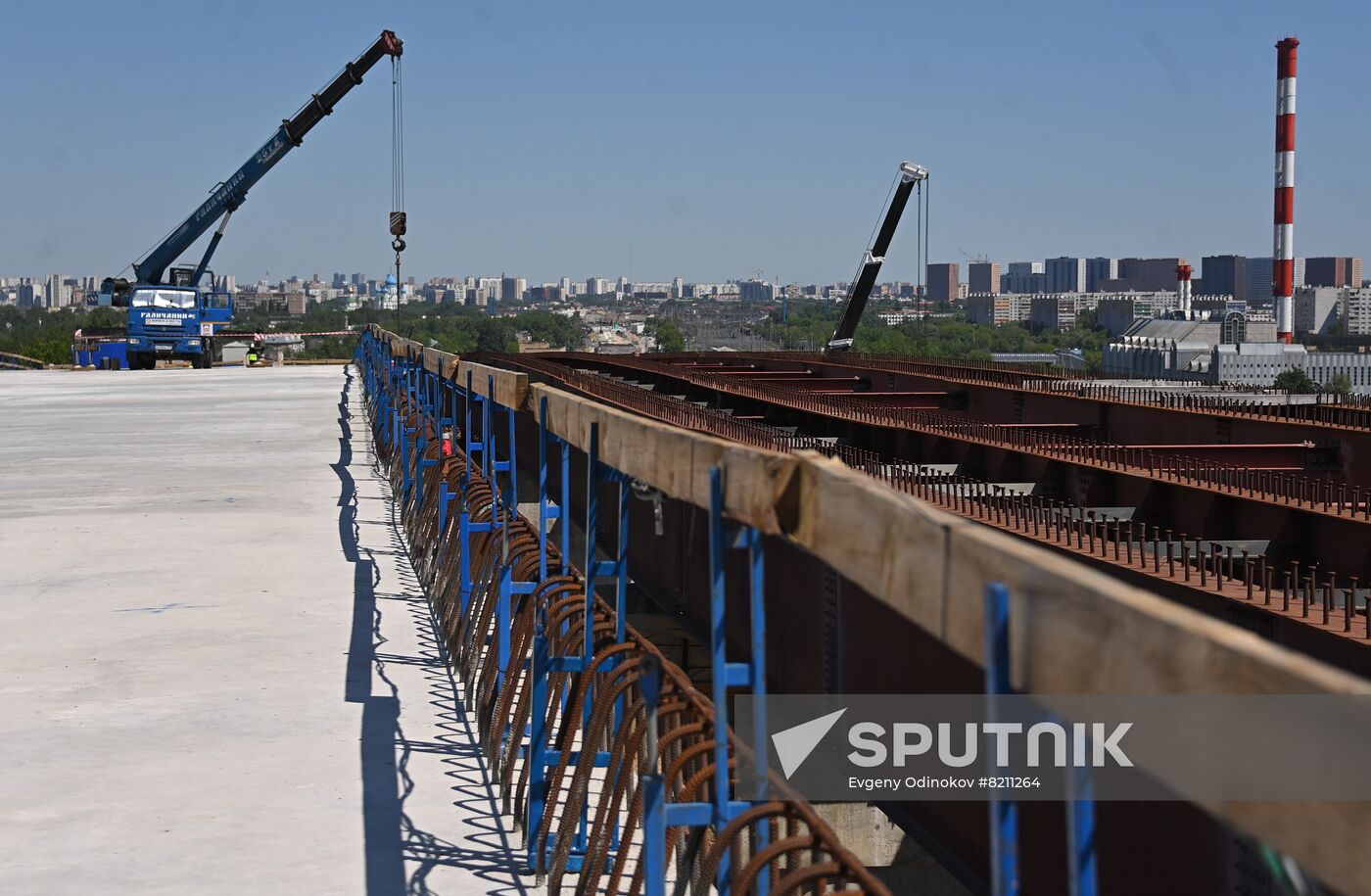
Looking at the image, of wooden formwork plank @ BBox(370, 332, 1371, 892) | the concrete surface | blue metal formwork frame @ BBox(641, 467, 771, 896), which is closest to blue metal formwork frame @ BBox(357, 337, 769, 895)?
blue metal formwork frame @ BBox(641, 467, 771, 896)

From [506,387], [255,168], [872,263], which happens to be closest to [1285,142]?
[872,263]

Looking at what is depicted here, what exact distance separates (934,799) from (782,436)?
41.6 ft

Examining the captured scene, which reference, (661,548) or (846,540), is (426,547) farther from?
(846,540)

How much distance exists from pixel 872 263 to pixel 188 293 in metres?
33.6

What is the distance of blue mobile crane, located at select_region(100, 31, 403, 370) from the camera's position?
68688 mm

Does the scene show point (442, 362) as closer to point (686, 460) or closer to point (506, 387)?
point (506, 387)

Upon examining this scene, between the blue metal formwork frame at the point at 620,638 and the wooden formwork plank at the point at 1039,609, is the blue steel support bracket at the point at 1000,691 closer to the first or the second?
the wooden formwork plank at the point at 1039,609

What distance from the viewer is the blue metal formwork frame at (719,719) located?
5.00 meters

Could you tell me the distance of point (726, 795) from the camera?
518 cm

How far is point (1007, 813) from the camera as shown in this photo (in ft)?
10.3

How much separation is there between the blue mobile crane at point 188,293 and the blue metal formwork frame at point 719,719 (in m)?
64.6

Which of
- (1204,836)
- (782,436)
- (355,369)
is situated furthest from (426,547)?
(355,369)

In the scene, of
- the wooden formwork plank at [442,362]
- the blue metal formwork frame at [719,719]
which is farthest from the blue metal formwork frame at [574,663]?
the wooden formwork plank at [442,362]

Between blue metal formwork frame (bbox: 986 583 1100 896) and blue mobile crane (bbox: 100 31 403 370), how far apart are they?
66.8 meters
